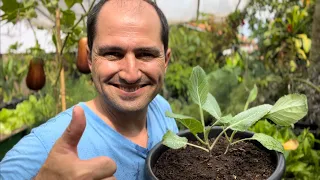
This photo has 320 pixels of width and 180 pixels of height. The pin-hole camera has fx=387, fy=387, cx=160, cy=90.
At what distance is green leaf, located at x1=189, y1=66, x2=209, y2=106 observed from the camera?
2.64 feet

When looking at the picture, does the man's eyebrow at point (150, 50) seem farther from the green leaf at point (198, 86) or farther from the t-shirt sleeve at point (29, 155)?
the t-shirt sleeve at point (29, 155)

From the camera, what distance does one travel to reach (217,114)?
81cm

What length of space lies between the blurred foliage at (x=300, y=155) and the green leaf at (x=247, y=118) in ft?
3.99

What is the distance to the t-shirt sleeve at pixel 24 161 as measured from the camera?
84cm

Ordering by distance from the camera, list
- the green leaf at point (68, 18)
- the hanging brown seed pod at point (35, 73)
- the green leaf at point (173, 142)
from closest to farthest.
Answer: the green leaf at point (173, 142)
the green leaf at point (68, 18)
the hanging brown seed pod at point (35, 73)

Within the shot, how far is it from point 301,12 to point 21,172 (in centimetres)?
342

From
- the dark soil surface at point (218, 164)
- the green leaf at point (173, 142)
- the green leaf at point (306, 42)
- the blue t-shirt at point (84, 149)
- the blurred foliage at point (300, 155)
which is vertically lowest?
the blurred foliage at point (300, 155)

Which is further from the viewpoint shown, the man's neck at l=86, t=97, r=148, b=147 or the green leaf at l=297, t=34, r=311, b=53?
the green leaf at l=297, t=34, r=311, b=53

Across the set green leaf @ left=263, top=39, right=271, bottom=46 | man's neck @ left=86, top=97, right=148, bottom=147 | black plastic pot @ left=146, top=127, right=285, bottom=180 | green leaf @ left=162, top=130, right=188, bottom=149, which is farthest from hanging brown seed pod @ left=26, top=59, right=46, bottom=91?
green leaf @ left=263, top=39, right=271, bottom=46

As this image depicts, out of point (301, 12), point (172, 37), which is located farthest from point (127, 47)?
point (172, 37)

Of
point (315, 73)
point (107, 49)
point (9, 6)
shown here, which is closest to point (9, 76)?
point (9, 6)

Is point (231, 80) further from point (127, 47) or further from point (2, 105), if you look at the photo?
point (127, 47)

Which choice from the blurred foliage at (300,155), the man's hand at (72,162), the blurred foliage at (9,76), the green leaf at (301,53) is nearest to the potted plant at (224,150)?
the man's hand at (72,162)

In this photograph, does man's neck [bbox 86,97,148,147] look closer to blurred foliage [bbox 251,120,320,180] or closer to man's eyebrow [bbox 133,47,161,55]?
man's eyebrow [bbox 133,47,161,55]
